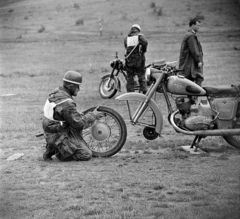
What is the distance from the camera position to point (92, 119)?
286 inches

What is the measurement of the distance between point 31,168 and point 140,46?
6707 mm

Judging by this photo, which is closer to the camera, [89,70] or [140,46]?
[140,46]

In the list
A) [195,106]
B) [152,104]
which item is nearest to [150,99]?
[152,104]

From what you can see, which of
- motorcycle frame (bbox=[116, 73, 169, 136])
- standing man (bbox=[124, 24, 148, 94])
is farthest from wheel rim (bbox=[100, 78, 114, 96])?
motorcycle frame (bbox=[116, 73, 169, 136])

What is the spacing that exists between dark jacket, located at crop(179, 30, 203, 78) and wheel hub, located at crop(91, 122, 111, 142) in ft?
11.0

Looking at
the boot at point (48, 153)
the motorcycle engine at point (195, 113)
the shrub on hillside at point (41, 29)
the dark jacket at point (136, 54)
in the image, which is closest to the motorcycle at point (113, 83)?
the dark jacket at point (136, 54)

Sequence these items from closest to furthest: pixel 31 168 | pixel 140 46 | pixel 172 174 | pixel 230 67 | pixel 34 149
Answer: pixel 172 174 → pixel 31 168 → pixel 34 149 → pixel 140 46 → pixel 230 67

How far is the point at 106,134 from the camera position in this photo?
24.7 feet

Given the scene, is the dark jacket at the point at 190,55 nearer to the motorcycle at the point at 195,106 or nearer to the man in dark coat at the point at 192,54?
the man in dark coat at the point at 192,54

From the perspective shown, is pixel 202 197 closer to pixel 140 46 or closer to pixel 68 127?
pixel 68 127

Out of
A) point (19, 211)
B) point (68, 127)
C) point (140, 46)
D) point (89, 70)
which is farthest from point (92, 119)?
point (89, 70)

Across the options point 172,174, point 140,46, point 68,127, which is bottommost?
point 172,174

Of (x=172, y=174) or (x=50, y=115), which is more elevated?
(x=50, y=115)

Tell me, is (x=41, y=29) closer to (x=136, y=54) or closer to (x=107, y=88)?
(x=107, y=88)
